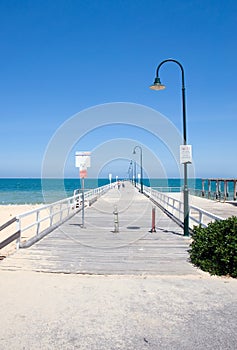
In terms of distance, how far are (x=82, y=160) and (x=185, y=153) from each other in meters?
4.40

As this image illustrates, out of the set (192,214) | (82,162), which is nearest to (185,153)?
(82,162)

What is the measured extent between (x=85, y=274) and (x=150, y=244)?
3522mm

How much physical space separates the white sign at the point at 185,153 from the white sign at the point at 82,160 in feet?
13.5

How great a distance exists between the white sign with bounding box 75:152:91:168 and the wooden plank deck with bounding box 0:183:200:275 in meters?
2.55

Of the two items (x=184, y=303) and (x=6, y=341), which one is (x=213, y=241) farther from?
(x=6, y=341)

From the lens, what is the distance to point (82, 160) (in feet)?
44.7

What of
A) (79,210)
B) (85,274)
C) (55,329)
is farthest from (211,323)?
(79,210)

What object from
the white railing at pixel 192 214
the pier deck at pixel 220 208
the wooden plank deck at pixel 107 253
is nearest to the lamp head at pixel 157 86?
the white railing at pixel 192 214

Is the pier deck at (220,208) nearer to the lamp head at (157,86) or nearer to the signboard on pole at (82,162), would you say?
the signboard on pole at (82,162)

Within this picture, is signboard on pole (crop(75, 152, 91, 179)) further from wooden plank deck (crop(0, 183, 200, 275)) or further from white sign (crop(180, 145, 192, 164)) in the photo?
white sign (crop(180, 145, 192, 164))

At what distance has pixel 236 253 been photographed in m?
6.72

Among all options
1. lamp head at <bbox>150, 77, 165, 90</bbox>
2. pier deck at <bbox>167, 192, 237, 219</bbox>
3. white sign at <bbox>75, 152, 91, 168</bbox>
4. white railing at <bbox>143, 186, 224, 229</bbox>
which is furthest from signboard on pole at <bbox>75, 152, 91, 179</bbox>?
pier deck at <bbox>167, 192, 237, 219</bbox>

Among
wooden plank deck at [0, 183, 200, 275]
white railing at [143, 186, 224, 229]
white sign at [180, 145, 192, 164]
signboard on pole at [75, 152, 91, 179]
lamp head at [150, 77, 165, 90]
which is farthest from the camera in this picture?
signboard on pole at [75, 152, 91, 179]

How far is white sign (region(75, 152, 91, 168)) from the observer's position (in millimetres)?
13555
